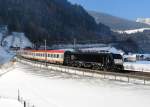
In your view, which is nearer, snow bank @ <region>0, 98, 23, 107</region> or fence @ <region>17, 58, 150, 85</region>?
snow bank @ <region>0, 98, 23, 107</region>

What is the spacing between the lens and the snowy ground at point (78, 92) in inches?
1380

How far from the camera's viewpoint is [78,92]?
4175 centimetres

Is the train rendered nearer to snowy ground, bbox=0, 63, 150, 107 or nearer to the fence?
the fence

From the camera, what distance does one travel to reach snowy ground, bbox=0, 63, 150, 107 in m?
35.1

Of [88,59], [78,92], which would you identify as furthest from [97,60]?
[78,92]

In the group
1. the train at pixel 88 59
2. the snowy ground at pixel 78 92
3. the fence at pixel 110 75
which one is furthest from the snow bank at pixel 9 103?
the train at pixel 88 59

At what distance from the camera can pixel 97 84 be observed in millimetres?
45094

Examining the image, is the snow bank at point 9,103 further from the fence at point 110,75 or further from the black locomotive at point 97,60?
the black locomotive at point 97,60

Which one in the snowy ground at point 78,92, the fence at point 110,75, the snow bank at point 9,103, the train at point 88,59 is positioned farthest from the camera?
the train at point 88,59

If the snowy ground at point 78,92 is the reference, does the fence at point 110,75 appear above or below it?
above

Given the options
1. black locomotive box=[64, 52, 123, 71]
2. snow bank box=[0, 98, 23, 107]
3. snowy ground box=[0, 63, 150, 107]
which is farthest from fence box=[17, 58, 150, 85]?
snow bank box=[0, 98, 23, 107]

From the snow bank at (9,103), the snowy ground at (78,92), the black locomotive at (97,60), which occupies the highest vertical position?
the black locomotive at (97,60)

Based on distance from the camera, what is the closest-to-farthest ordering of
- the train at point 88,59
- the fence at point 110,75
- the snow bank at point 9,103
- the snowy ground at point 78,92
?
the snowy ground at point 78,92 → the snow bank at point 9,103 → the fence at point 110,75 → the train at point 88,59

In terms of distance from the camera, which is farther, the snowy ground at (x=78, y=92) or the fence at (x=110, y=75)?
the fence at (x=110, y=75)
